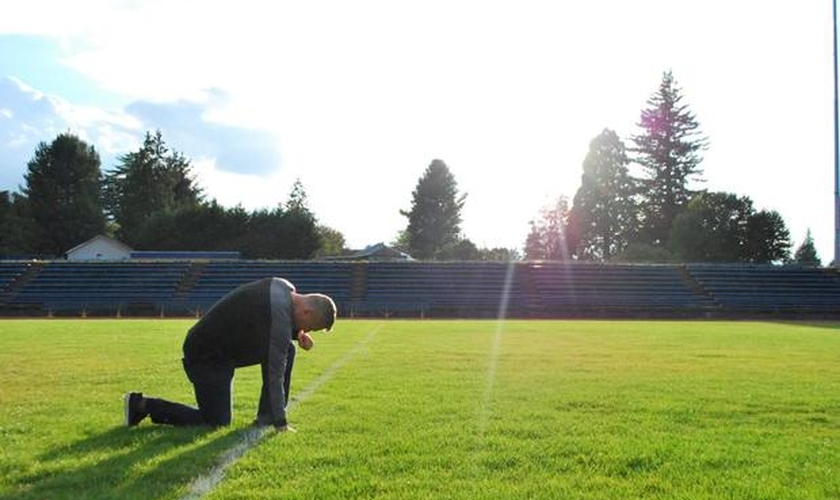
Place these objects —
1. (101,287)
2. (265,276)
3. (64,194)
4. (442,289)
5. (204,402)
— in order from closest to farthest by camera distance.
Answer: (204,402) < (101,287) < (442,289) < (265,276) < (64,194)

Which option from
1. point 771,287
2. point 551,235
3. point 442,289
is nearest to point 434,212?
point 551,235

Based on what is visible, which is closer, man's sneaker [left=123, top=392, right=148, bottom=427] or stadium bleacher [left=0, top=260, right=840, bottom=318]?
man's sneaker [left=123, top=392, right=148, bottom=427]

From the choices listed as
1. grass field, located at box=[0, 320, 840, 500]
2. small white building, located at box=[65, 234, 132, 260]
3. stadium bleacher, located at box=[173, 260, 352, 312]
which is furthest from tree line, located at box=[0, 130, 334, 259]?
grass field, located at box=[0, 320, 840, 500]

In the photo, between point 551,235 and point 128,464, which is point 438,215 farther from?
point 128,464

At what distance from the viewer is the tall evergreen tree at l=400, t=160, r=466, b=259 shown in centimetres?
9306

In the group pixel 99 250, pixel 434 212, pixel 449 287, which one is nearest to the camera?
pixel 449 287

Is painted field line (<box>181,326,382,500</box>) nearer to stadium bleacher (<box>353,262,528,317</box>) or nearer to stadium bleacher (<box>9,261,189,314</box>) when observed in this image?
stadium bleacher (<box>353,262,528,317</box>)

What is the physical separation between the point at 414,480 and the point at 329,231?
89.3m

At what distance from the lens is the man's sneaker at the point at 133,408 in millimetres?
6695

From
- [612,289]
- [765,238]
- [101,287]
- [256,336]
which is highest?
[765,238]

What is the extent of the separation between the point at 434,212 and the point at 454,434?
285 feet

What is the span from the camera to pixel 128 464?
17.1 feet

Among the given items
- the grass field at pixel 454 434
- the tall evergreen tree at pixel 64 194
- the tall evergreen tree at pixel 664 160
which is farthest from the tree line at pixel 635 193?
the grass field at pixel 454 434

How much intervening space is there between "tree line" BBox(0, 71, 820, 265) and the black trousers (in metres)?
58.7
